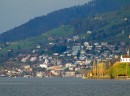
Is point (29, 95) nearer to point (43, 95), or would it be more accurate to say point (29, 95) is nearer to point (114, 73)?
point (43, 95)

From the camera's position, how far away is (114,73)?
182000 millimetres

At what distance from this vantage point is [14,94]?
333 feet

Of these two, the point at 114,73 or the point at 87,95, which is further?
the point at 114,73

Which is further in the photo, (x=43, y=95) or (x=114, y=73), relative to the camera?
(x=114, y=73)

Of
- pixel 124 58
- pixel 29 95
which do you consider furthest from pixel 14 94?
pixel 124 58

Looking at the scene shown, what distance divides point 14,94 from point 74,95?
960cm

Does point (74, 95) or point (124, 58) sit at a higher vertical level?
point (124, 58)

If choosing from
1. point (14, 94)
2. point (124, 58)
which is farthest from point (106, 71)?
point (14, 94)

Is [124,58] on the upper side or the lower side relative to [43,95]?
upper

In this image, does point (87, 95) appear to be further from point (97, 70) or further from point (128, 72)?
point (97, 70)

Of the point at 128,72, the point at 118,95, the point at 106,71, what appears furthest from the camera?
the point at 106,71

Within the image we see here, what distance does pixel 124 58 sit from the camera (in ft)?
632

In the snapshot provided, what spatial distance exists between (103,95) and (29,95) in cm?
988

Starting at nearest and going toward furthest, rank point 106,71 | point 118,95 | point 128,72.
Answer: point 118,95, point 128,72, point 106,71
